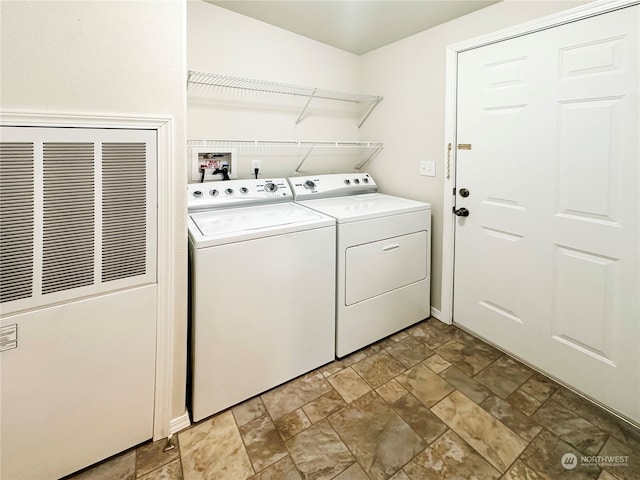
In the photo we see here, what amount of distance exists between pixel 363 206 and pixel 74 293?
65.3 inches

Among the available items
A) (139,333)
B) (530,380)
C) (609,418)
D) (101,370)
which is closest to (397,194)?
(530,380)

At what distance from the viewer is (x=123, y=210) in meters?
1.23

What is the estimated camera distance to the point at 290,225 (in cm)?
171

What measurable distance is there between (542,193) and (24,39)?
2.34 m

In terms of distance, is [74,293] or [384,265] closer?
[74,293]

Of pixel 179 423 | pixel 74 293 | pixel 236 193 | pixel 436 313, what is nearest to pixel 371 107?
pixel 236 193

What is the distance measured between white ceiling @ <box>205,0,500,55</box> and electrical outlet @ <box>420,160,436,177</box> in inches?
36.9

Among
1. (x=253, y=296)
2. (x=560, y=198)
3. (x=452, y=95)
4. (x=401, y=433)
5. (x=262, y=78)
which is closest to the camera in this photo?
(x=401, y=433)

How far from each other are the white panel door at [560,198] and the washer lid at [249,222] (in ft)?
3.69

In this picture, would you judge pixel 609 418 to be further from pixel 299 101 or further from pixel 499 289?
pixel 299 101

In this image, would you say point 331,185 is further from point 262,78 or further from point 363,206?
point 262,78

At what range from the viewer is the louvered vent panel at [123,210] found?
1.19 meters

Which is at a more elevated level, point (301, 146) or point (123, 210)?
point (301, 146)

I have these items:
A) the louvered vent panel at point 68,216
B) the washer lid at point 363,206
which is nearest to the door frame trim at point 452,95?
the washer lid at point 363,206
